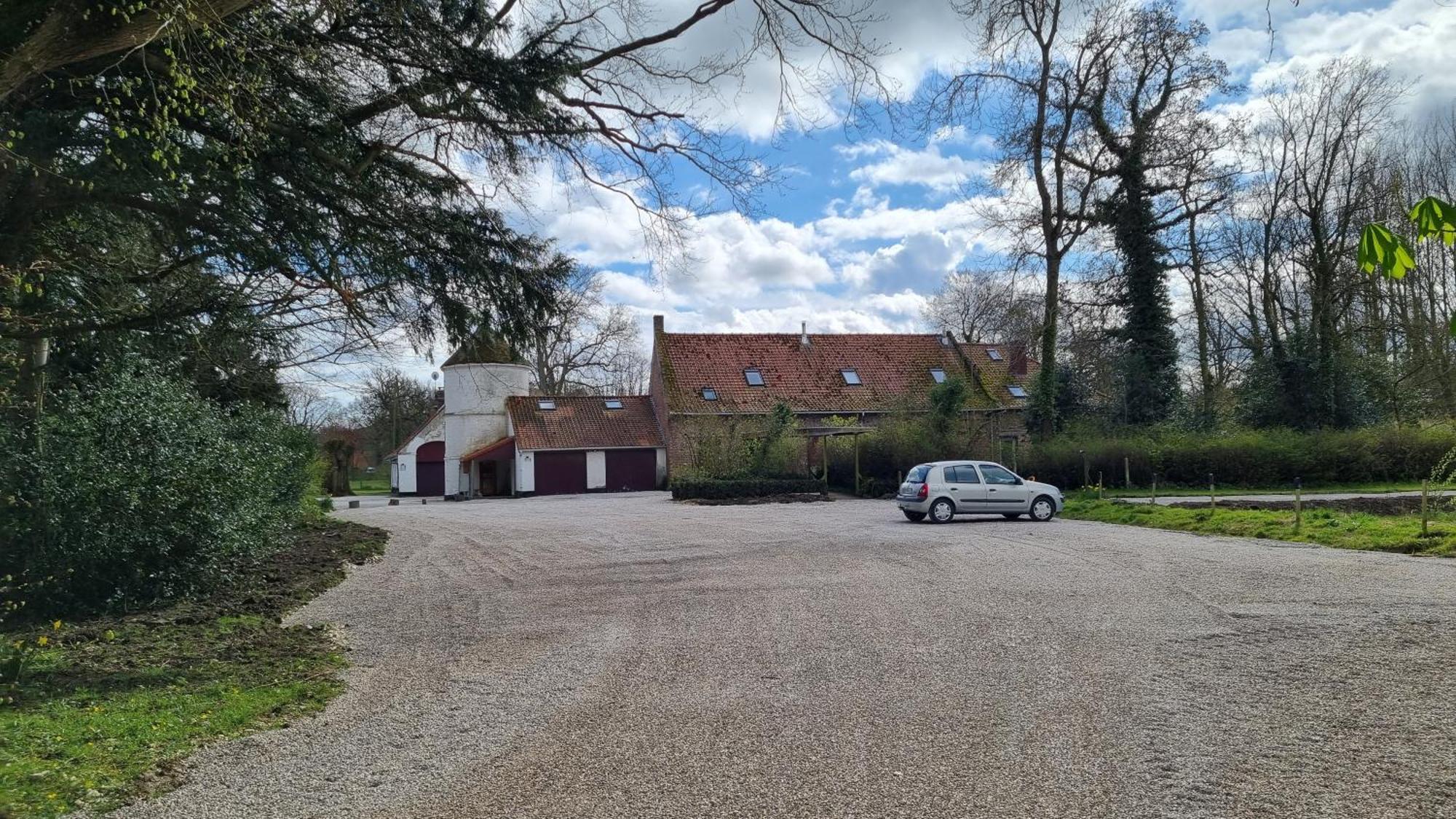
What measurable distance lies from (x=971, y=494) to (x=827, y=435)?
1200 cm

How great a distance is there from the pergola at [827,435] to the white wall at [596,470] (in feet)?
38.2

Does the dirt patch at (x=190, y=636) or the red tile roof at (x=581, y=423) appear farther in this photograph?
the red tile roof at (x=581, y=423)

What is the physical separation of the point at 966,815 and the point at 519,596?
768cm

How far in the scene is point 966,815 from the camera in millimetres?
3955

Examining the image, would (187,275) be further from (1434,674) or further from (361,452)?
(361,452)

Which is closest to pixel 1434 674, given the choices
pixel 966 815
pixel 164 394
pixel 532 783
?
pixel 966 815

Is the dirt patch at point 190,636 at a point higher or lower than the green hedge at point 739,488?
lower

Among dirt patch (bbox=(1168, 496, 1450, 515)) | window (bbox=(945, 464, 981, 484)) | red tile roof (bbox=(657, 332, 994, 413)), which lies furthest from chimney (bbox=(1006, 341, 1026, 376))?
window (bbox=(945, 464, 981, 484))

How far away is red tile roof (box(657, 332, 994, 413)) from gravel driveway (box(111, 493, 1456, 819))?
28.0m

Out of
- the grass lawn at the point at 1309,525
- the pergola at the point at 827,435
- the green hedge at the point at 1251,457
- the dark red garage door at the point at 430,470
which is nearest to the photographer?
the grass lawn at the point at 1309,525

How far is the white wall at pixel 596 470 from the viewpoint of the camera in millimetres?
41750

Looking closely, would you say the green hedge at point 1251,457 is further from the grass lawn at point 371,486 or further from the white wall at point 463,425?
the grass lawn at point 371,486

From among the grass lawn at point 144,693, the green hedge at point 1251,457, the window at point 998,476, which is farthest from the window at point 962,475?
the grass lawn at point 144,693

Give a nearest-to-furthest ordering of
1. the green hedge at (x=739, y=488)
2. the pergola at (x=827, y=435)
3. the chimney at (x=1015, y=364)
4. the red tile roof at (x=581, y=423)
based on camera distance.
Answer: the green hedge at (x=739, y=488) < the pergola at (x=827, y=435) < the red tile roof at (x=581, y=423) < the chimney at (x=1015, y=364)
